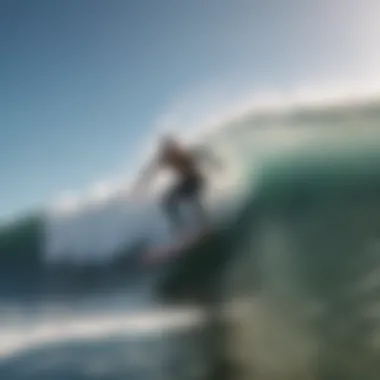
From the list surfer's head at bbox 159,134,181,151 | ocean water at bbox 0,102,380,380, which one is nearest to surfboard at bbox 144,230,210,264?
ocean water at bbox 0,102,380,380

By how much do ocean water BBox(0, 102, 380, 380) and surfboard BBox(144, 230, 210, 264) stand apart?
1 cm

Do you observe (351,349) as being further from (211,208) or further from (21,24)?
(21,24)

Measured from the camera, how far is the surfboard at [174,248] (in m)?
1.14

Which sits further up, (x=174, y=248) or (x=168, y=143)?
(x=168, y=143)

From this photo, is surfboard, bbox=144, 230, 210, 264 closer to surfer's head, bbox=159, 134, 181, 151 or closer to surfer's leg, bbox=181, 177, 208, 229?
surfer's leg, bbox=181, 177, 208, 229

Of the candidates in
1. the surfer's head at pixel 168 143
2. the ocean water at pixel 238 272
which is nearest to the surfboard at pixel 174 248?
the ocean water at pixel 238 272

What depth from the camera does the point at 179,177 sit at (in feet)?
3.79

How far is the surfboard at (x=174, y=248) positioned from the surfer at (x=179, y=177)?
1 cm

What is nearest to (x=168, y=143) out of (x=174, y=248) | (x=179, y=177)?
(x=179, y=177)

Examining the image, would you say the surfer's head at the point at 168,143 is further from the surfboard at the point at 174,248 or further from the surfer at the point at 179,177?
the surfboard at the point at 174,248

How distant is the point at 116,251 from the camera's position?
1.16 meters

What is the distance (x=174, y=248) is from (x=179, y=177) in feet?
0.35

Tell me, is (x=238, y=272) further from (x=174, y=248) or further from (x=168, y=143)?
(x=168, y=143)

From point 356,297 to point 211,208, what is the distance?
9.8 inches
